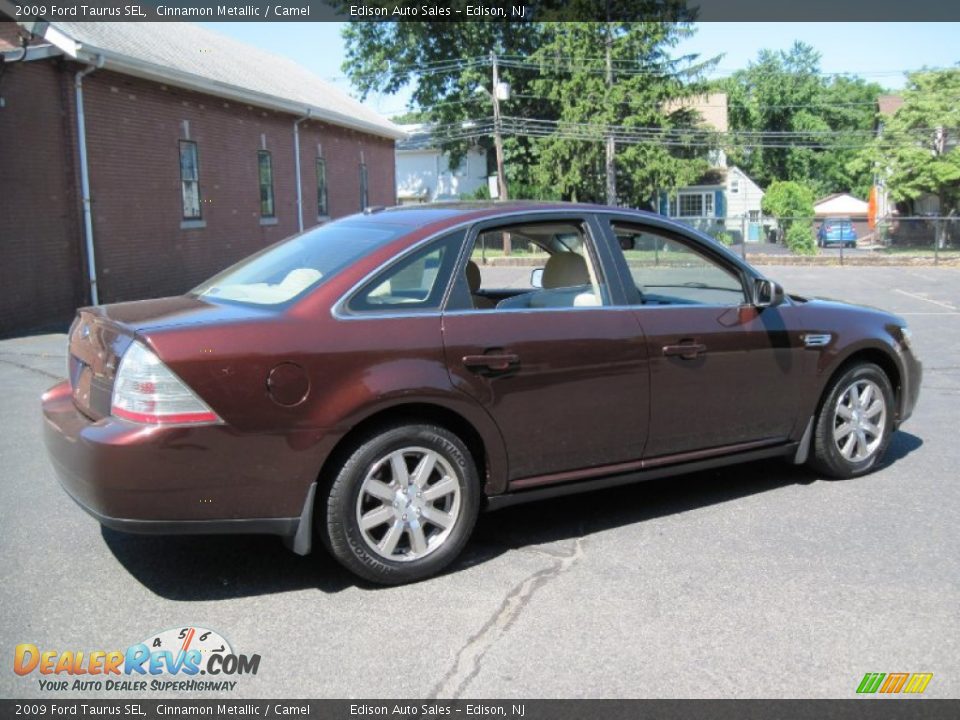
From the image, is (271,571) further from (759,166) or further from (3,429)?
(759,166)

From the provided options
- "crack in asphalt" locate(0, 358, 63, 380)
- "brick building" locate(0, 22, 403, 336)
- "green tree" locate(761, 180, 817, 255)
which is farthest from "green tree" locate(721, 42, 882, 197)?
"crack in asphalt" locate(0, 358, 63, 380)

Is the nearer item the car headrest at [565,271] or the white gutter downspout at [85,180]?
the car headrest at [565,271]

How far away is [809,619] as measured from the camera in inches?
153

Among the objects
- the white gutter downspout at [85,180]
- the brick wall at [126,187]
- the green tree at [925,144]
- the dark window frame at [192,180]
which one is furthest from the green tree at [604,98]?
the white gutter downspout at [85,180]

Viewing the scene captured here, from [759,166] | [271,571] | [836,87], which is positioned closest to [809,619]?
[271,571]

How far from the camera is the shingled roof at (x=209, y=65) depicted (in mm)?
15594

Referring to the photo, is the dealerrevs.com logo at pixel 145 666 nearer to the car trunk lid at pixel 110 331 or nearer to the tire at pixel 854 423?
the car trunk lid at pixel 110 331

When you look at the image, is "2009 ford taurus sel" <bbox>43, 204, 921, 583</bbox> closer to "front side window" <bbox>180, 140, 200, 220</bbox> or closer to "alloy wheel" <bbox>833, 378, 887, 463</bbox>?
"alloy wheel" <bbox>833, 378, 887, 463</bbox>

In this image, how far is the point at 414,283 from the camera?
4.41 metres

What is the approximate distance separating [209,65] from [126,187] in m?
4.84

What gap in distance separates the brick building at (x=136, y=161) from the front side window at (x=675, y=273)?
1130 centimetres

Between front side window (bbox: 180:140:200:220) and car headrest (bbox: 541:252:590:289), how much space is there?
15.0 m

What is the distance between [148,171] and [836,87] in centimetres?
8071

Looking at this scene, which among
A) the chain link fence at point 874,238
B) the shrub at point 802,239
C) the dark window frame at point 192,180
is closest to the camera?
the dark window frame at point 192,180
